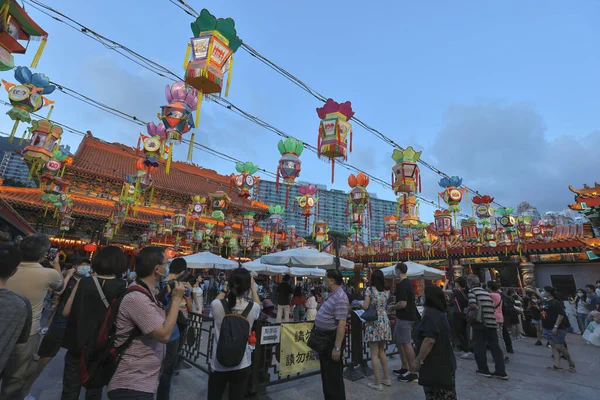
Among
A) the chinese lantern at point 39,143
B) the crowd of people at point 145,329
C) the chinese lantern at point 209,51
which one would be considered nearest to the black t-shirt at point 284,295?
the crowd of people at point 145,329

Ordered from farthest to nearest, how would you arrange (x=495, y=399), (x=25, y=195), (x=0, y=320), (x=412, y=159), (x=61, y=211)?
(x=25, y=195) → (x=61, y=211) → (x=412, y=159) → (x=495, y=399) → (x=0, y=320)

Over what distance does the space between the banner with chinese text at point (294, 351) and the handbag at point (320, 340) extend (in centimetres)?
110

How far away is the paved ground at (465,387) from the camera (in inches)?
165

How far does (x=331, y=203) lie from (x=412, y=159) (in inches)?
3780

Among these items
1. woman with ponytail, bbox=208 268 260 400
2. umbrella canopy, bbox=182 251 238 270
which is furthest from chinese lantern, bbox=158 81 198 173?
umbrella canopy, bbox=182 251 238 270

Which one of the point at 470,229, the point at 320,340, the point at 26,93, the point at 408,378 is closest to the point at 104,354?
the point at 320,340

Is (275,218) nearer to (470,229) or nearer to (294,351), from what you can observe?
(470,229)

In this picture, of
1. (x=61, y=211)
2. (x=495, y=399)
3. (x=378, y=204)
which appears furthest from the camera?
(x=378, y=204)

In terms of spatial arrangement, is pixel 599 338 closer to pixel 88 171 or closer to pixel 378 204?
pixel 88 171

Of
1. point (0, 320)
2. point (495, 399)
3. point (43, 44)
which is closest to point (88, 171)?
point (43, 44)

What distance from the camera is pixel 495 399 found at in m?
4.16

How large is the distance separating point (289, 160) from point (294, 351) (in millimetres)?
5336

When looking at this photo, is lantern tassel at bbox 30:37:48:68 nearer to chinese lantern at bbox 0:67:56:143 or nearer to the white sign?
chinese lantern at bbox 0:67:56:143

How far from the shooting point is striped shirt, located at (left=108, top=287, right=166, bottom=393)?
1.82 meters
